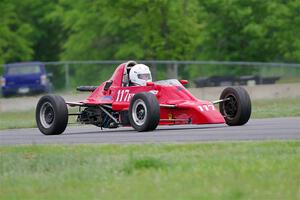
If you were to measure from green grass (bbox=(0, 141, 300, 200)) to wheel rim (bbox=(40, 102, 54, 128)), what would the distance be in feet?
17.2

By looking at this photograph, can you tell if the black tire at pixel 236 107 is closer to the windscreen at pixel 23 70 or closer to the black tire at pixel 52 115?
the black tire at pixel 52 115

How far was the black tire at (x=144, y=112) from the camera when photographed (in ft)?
61.5

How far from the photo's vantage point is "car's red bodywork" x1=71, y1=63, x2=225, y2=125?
19297 millimetres

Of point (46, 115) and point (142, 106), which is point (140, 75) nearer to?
point (142, 106)

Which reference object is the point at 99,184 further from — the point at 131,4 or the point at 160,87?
the point at 131,4

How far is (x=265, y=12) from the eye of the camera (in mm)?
49812

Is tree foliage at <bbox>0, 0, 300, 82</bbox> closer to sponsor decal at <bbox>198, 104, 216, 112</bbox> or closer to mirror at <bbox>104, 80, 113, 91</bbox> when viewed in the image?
mirror at <bbox>104, 80, 113, 91</bbox>

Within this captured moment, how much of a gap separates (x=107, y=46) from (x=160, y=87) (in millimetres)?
33405

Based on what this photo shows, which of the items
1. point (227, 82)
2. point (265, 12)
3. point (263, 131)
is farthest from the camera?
point (265, 12)

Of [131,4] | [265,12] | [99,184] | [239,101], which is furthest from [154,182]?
[265,12]

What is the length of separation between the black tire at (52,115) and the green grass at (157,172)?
15.5ft

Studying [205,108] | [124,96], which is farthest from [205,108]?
[124,96]

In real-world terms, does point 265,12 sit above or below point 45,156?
above

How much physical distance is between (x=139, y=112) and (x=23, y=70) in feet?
92.7
